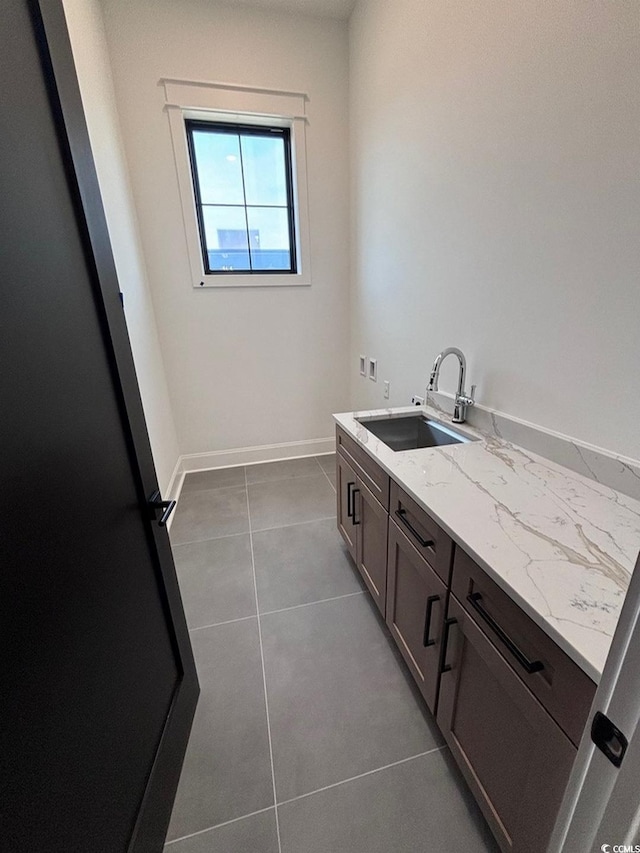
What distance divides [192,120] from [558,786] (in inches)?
147

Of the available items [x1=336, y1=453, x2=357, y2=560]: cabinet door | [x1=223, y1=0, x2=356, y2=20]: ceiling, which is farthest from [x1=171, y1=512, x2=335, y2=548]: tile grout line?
[x1=223, y1=0, x2=356, y2=20]: ceiling

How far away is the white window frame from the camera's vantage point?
241 centimetres

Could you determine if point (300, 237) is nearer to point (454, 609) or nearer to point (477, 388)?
point (477, 388)

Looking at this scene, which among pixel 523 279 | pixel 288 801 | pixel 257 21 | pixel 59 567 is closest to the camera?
pixel 59 567

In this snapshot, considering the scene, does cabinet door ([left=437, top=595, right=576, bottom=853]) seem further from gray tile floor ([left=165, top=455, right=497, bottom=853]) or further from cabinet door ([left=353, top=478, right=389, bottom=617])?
cabinet door ([left=353, top=478, right=389, bottom=617])

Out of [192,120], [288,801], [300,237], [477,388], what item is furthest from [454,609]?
[192,120]

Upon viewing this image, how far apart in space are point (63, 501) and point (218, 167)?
9.75 ft

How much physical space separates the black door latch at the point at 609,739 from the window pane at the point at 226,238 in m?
3.18

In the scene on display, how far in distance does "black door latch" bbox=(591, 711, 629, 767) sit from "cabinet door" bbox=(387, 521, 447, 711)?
Answer: 0.58 metres

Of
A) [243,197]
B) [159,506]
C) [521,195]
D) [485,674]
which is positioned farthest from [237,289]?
[485,674]

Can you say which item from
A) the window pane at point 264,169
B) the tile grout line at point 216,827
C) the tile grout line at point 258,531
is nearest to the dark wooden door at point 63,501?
the tile grout line at point 216,827

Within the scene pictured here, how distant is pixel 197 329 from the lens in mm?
2904

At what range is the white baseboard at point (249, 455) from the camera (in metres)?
3.22

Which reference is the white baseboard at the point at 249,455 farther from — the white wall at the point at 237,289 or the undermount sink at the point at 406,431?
the undermount sink at the point at 406,431
